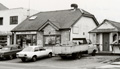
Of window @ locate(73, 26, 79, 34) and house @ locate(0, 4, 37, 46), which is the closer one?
window @ locate(73, 26, 79, 34)

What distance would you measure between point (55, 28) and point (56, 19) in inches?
136

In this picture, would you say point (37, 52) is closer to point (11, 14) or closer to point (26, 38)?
point (26, 38)

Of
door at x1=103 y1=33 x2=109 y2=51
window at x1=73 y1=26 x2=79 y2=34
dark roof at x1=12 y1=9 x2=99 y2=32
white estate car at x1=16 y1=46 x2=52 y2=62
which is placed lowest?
white estate car at x1=16 y1=46 x2=52 y2=62

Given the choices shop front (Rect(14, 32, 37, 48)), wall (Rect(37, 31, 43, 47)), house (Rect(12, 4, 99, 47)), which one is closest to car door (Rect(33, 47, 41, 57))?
house (Rect(12, 4, 99, 47))

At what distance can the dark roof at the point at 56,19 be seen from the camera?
110ft

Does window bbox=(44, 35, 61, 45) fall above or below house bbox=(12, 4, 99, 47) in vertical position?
below

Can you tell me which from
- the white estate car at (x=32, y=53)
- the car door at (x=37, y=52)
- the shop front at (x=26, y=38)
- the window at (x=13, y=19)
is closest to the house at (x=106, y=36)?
the white estate car at (x=32, y=53)

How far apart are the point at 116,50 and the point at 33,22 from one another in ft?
46.3

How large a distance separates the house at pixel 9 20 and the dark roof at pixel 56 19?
146 centimetres

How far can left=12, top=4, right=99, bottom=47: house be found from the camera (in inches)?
1287

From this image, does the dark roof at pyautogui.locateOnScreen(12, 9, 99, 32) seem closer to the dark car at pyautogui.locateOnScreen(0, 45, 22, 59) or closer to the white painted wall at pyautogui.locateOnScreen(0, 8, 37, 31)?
the white painted wall at pyautogui.locateOnScreen(0, 8, 37, 31)

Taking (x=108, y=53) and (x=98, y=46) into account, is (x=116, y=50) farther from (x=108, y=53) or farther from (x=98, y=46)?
(x=98, y=46)

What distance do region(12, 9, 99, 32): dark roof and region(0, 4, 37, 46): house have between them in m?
1.46

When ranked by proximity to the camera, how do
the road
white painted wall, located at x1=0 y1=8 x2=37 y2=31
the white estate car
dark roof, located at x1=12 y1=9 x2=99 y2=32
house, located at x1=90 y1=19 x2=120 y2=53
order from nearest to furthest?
the road → the white estate car → house, located at x1=90 y1=19 x2=120 y2=53 → dark roof, located at x1=12 y1=9 x2=99 y2=32 → white painted wall, located at x1=0 y1=8 x2=37 y2=31
